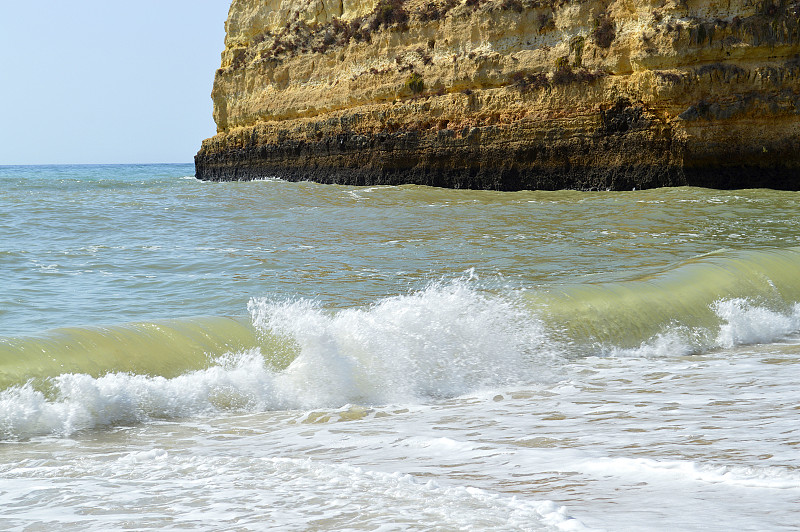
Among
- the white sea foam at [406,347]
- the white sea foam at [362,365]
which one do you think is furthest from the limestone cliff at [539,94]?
the white sea foam at [406,347]

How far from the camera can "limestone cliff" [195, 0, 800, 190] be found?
1750cm

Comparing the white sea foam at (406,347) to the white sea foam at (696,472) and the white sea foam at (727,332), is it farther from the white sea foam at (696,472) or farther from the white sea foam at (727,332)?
the white sea foam at (696,472)

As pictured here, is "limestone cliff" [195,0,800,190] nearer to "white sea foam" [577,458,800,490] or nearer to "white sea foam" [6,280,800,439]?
"white sea foam" [6,280,800,439]

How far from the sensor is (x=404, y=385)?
5230 mm

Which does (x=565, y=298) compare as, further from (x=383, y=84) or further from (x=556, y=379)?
(x=383, y=84)

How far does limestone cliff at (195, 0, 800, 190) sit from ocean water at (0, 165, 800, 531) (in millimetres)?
7700

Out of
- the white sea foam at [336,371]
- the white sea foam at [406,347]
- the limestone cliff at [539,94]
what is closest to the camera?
the white sea foam at [336,371]

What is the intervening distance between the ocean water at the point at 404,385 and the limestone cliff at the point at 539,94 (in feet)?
25.3

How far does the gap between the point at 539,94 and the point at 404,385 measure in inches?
629

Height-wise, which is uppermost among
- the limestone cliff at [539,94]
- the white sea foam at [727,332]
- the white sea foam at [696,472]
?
the limestone cliff at [539,94]

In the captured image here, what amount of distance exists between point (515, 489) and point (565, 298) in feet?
12.8

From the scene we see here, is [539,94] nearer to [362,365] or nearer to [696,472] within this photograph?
[362,365]

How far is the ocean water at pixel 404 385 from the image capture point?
120 inches

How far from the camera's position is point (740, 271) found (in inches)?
308
